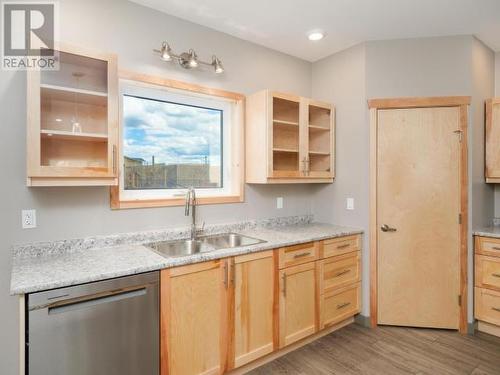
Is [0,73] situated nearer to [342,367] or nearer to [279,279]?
[279,279]

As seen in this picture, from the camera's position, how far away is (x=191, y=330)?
1874 millimetres

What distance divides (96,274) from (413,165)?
2.71 m

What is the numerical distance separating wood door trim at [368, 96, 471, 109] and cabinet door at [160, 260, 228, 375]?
6.81 feet

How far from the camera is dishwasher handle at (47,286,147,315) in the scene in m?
1.45

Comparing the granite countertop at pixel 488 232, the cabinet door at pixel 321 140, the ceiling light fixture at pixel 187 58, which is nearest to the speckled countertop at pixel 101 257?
the cabinet door at pixel 321 140

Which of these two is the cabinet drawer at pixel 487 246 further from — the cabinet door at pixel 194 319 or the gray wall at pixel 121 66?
the cabinet door at pixel 194 319

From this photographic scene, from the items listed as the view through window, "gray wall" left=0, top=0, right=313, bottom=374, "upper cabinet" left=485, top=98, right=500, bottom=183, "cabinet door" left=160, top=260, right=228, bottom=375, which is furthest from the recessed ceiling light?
"cabinet door" left=160, top=260, right=228, bottom=375

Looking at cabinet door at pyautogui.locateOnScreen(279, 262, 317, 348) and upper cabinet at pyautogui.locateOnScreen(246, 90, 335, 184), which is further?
upper cabinet at pyautogui.locateOnScreen(246, 90, 335, 184)

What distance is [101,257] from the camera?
1874mm

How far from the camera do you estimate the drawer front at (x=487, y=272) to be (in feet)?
8.73

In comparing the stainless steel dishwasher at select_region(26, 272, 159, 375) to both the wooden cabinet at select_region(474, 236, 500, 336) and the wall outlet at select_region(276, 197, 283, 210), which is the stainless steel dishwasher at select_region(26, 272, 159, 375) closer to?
the wall outlet at select_region(276, 197, 283, 210)

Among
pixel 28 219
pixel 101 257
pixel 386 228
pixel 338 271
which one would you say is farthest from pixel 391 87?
pixel 28 219

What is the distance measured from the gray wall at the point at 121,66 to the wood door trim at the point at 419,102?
3.36 ft

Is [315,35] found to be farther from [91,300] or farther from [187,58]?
[91,300]
